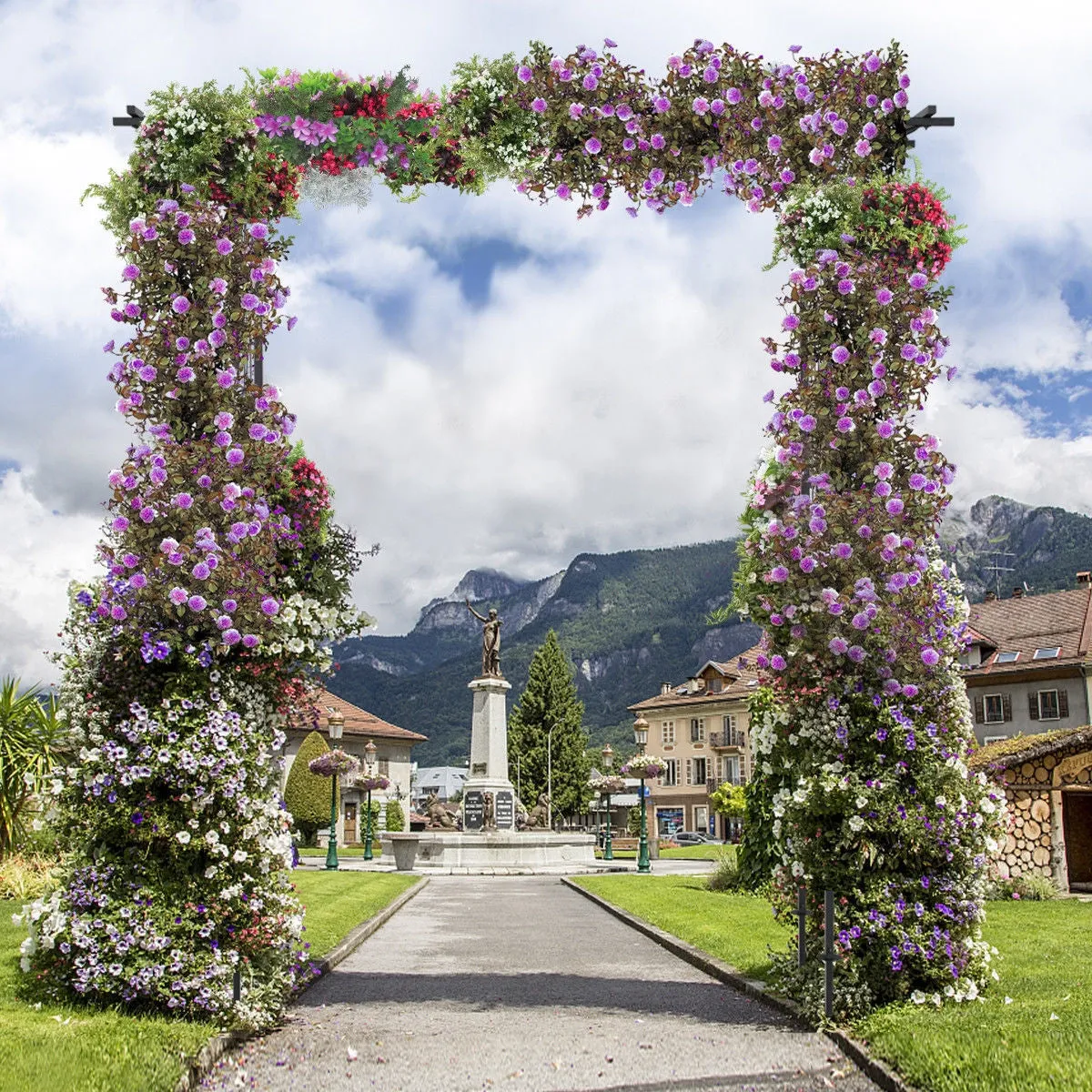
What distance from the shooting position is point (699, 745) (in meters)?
69.4

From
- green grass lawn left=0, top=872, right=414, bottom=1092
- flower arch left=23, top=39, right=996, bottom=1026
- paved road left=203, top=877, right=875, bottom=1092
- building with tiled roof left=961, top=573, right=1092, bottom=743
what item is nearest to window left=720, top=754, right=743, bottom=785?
building with tiled roof left=961, top=573, right=1092, bottom=743

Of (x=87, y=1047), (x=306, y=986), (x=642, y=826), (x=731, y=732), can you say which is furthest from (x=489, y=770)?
(x=731, y=732)

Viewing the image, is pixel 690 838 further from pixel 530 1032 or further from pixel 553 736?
pixel 530 1032

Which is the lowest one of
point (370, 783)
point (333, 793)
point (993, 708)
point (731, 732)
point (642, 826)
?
point (642, 826)

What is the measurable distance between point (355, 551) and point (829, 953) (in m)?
4.92

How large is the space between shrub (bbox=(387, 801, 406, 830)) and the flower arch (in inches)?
2024

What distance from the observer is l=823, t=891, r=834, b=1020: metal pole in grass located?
25.6ft

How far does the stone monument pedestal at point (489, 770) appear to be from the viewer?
35594 mm

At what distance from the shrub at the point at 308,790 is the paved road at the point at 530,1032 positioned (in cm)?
3245

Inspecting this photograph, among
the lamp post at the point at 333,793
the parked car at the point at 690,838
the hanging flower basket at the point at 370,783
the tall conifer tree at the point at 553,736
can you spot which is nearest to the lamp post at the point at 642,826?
the lamp post at the point at 333,793

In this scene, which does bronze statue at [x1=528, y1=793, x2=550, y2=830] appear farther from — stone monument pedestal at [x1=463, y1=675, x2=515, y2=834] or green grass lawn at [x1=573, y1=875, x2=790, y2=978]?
green grass lawn at [x1=573, y1=875, x2=790, y2=978]

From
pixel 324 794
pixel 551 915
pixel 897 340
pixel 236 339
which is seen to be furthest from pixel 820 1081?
pixel 324 794

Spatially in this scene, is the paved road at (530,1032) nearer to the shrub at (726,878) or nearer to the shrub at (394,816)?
the shrub at (726,878)

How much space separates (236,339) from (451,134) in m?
2.80
